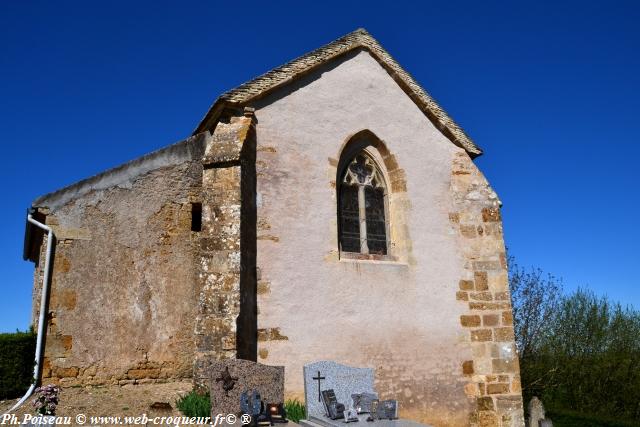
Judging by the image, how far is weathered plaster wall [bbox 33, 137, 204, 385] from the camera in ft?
25.8

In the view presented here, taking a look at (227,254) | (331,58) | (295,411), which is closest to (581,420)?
(295,411)

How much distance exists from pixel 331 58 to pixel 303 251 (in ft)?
11.6

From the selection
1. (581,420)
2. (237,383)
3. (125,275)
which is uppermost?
(125,275)

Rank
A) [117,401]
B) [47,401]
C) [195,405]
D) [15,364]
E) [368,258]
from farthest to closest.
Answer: [368,258] → [15,364] → [117,401] → [195,405] → [47,401]

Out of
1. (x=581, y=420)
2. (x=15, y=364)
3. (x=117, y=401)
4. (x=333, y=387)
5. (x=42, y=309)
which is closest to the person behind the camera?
(x=333, y=387)

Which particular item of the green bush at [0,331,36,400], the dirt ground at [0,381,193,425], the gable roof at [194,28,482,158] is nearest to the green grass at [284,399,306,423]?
the dirt ground at [0,381,193,425]

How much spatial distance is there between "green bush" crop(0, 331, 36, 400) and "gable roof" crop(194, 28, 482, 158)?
4.33 m

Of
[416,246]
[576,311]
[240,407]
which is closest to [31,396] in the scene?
[240,407]

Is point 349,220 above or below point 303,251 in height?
above

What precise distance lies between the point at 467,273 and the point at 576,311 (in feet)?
37.1

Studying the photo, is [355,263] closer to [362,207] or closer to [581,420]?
[362,207]

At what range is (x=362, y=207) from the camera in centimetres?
919

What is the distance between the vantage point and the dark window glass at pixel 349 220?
8.84m

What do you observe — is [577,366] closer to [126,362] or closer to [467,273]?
[467,273]
